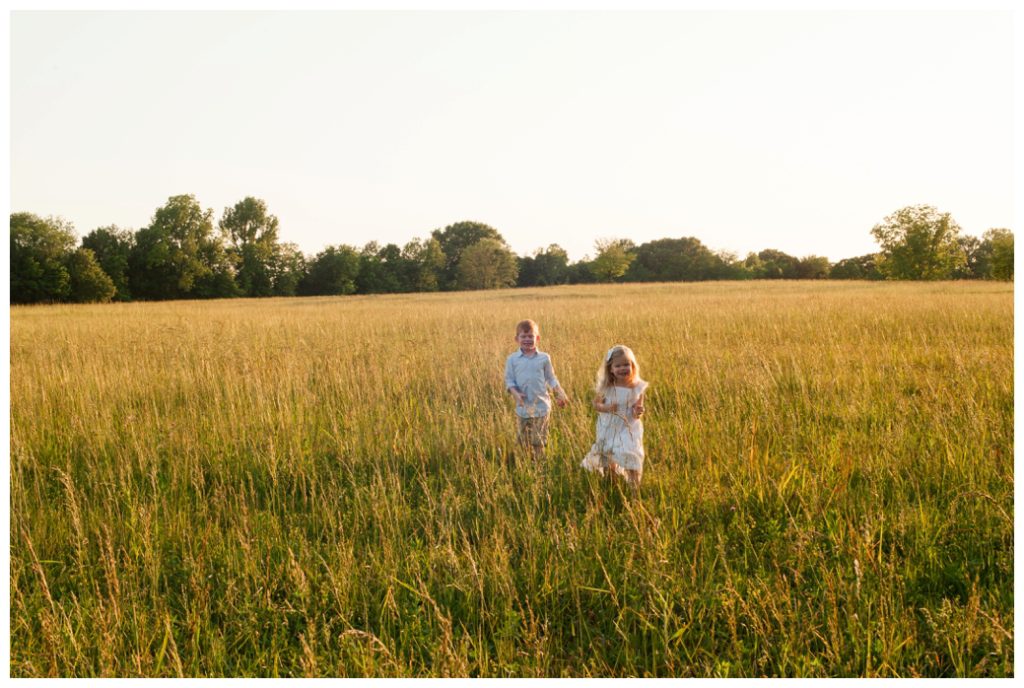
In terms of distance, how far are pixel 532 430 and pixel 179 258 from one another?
50511 millimetres

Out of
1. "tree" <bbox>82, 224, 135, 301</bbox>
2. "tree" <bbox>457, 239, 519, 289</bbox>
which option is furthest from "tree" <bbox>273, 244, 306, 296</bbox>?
"tree" <bbox>457, 239, 519, 289</bbox>

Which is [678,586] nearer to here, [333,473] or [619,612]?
[619,612]

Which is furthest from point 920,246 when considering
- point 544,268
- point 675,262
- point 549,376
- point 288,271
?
point 549,376

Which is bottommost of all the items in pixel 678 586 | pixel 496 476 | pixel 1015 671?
pixel 1015 671

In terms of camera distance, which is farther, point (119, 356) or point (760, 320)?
point (760, 320)

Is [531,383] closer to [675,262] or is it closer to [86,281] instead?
[86,281]

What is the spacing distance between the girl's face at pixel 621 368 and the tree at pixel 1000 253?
69357 mm

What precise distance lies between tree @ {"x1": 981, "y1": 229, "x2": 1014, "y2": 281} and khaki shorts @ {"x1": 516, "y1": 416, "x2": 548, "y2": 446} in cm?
6917

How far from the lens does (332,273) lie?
150 feet

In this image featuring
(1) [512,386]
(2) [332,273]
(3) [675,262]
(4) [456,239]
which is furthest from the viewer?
(3) [675,262]

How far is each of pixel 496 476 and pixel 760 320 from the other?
11.0 m

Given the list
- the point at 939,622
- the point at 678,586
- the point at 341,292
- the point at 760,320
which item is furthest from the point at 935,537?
the point at 341,292

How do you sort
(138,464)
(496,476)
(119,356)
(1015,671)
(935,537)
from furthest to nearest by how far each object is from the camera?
(119,356)
(138,464)
(496,476)
(935,537)
(1015,671)

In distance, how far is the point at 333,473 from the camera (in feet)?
13.5
